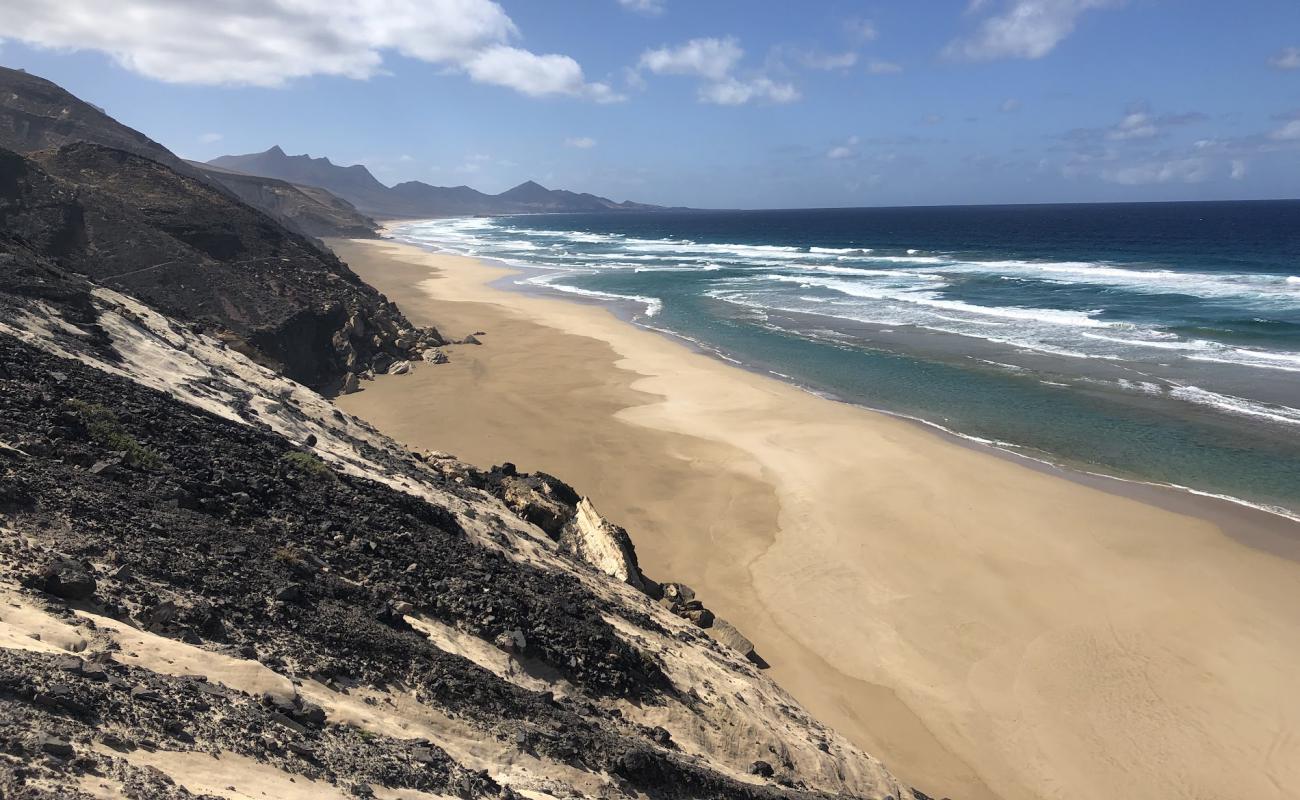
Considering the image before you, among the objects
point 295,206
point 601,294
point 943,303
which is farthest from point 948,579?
point 295,206

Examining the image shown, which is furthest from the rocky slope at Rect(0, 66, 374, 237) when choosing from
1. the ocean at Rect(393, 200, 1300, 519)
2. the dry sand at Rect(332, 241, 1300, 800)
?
the dry sand at Rect(332, 241, 1300, 800)

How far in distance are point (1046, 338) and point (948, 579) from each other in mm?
25269

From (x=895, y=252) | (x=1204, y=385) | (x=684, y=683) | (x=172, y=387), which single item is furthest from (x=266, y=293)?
(x=895, y=252)

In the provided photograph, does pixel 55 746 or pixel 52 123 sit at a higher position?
pixel 52 123

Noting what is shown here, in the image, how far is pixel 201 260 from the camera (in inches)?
1006

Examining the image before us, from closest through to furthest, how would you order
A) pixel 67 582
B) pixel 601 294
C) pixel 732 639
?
pixel 67 582, pixel 732 639, pixel 601 294

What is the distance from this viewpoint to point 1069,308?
42.4 metres

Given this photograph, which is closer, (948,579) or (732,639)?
(732,639)

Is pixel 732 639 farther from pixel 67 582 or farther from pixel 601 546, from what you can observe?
pixel 67 582

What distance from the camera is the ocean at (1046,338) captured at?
21.7 m

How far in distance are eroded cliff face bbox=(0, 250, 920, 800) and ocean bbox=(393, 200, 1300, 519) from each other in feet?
54.3

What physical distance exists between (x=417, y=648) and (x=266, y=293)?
75.1 feet

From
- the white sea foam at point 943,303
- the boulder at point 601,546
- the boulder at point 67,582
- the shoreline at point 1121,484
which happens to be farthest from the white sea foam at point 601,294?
the boulder at point 67,582

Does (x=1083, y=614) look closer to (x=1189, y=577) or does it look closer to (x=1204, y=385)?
(x=1189, y=577)
